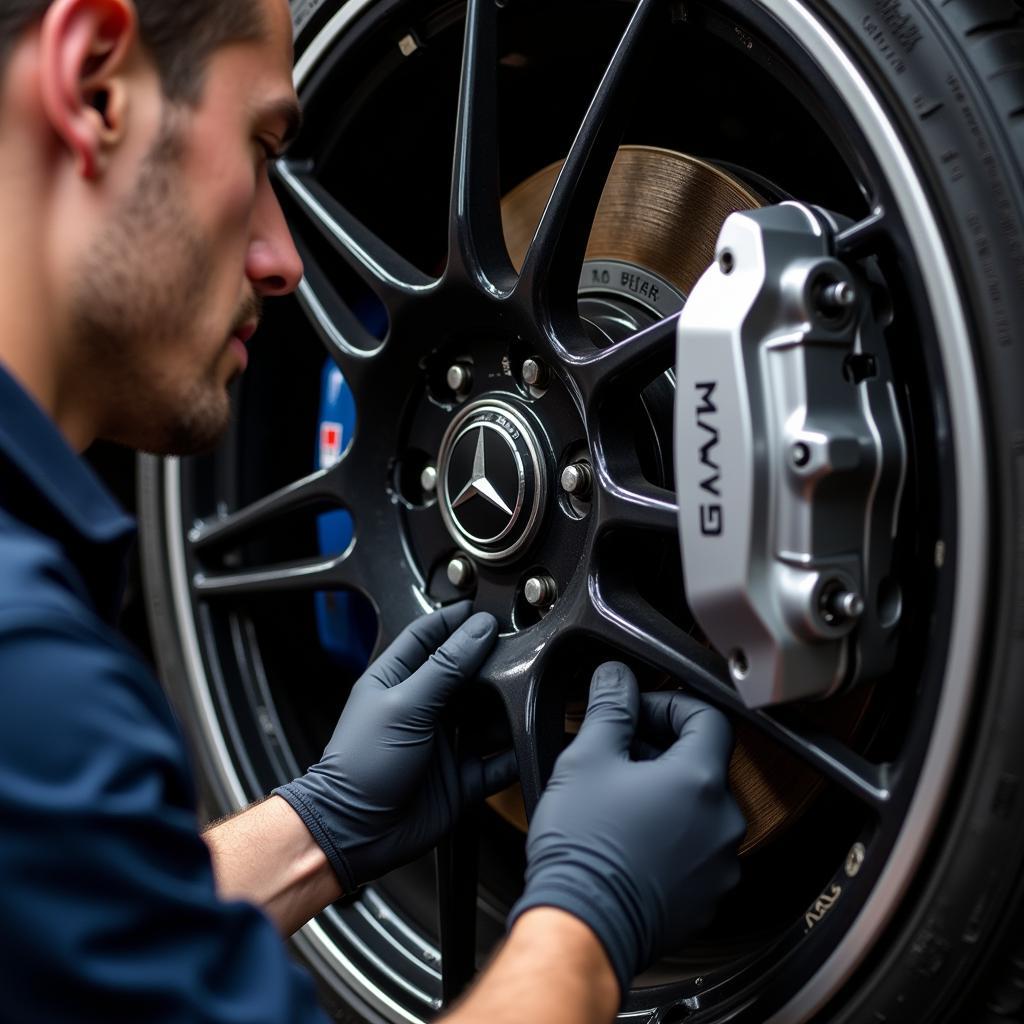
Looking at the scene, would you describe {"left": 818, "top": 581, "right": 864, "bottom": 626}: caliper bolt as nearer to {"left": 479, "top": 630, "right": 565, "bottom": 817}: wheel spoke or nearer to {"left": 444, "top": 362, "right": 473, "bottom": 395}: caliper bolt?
{"left": 479, "top": 630, "right": 565, "bottom": 817}: wheel spoke

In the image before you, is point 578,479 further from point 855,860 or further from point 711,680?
point 855,860

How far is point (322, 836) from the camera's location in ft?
3.58

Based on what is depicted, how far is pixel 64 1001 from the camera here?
1.90 feet

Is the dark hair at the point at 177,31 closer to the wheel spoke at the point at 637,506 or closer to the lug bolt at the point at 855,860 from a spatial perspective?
the wheel spoke at the point at 637,506

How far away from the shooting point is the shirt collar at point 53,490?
0.75 m

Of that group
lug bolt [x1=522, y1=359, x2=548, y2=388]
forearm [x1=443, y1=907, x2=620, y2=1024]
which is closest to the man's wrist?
forearm [x1=443, y1=907, x2=620, y2=1024]

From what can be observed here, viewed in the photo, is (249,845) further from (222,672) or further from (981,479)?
(981,479)

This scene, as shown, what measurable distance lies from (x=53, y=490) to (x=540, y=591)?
450mm

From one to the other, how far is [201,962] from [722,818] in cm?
40

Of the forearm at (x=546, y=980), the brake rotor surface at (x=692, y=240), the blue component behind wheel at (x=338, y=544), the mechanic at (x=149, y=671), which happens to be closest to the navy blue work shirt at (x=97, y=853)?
the mechanic at (x=149, y=671)

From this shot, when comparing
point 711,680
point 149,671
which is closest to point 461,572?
point 711,680

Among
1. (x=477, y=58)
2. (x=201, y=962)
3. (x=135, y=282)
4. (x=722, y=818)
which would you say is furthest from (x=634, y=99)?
(x=201, y=962)

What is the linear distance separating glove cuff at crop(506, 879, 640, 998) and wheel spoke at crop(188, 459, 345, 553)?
57 centimetres

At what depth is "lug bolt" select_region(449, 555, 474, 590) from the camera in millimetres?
1166
